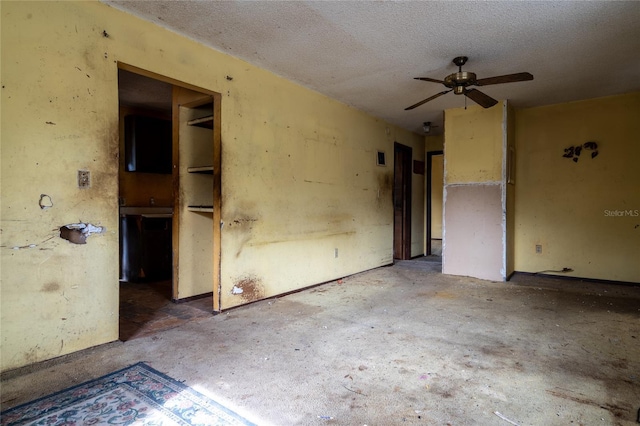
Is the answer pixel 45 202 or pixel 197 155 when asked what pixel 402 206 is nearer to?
pixel 197 155

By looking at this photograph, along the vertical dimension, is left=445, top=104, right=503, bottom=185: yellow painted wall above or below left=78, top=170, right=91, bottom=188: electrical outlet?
above

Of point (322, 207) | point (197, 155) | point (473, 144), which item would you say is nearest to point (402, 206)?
point (473, 144)

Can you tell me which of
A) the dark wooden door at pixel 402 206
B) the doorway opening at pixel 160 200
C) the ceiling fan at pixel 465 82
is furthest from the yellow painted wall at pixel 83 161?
the dark wooden door at pixel 402 206

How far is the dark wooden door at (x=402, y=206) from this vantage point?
257 inches

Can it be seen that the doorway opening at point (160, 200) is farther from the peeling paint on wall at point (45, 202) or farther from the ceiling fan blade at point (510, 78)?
the ceiling fan blade at point (510, 78)

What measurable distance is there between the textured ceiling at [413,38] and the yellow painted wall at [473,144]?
640mm

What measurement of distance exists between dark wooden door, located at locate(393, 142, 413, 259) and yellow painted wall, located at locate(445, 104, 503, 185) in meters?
1.38

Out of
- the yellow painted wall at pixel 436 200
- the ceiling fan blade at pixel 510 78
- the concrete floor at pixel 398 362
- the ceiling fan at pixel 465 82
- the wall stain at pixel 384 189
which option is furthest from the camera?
the yellow painted wall at pixel 436 200

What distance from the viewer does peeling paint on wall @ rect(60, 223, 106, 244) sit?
87.9 inches

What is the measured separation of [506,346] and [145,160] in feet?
15.6

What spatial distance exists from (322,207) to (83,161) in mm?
2750

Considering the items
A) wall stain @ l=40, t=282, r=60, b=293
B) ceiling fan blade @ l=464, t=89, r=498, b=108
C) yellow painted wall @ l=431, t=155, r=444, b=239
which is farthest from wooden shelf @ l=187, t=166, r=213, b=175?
yellow painted wall @ l=431, t=155, r=444, b=239

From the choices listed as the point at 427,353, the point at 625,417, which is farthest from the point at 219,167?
the point at 625,417

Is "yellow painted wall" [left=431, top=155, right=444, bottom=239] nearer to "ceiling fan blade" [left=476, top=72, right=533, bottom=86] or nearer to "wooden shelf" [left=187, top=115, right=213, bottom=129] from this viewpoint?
"ceiling fan blade" [left=476, top=72, right=533, bottom=86]
